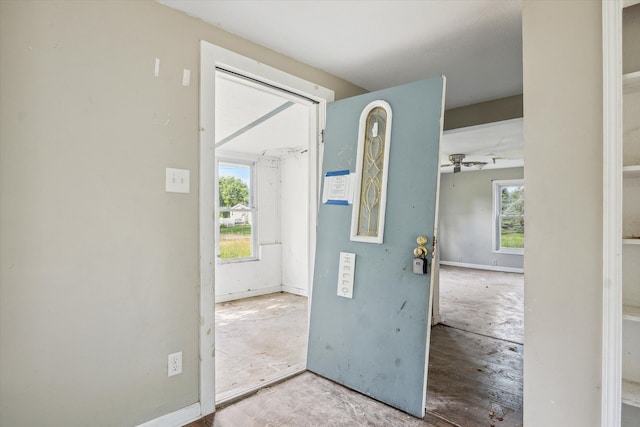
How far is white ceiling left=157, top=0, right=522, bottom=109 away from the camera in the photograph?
6.15 feet

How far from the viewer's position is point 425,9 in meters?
1.90

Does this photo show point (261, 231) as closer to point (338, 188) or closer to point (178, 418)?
point (338, 188)

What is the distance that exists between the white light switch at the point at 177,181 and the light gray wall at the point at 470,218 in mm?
7537

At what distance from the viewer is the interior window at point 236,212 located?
17.1 ft

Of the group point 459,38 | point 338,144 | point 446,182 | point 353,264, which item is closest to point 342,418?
point 353,264

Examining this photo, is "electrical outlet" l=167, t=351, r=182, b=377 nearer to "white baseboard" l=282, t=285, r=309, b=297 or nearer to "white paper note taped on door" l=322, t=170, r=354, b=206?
"white paper note taped on door" l=322, t=170, r=354, b=206

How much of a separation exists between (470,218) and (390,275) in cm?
692

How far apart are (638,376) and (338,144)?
206 cm

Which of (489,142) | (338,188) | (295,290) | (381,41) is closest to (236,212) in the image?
(295,290)

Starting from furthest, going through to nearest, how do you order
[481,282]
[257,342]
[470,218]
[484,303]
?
1. [470,218]
2. [481,282]
3. [484,303]
4. [257,342]

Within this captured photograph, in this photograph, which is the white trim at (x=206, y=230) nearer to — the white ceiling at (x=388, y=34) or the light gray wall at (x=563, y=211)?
the white ceiling at (x=388, y=34)

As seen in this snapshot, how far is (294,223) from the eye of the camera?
5.62 metres

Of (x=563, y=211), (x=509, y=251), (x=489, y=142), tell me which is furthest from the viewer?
(x=509, y=251)

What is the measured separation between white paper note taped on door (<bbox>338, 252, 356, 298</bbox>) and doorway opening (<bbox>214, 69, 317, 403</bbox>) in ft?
1.60
